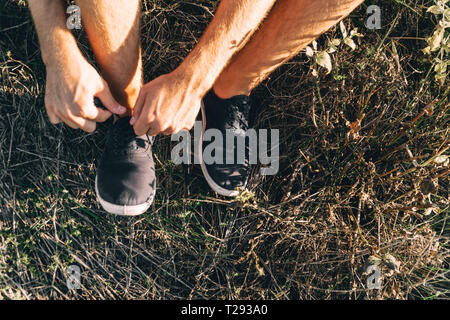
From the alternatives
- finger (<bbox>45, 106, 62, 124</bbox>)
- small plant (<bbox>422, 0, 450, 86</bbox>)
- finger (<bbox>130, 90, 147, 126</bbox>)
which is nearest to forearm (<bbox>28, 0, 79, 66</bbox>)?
finger (<bbox>45, 106, 62, 124</bbox>)

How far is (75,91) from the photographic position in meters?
A: 1.45

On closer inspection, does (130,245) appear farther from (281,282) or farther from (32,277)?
(281,282)

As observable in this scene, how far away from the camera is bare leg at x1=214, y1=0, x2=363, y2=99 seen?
56.7 inches

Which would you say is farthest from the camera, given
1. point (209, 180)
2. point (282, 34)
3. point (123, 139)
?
point (209, 180)

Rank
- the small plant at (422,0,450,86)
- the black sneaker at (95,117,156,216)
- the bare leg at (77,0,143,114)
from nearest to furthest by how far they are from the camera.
→ the bare leg at (77,0,143,114), the small plant at (422,0,450,86), the black sneaker at (95,117,156,216)

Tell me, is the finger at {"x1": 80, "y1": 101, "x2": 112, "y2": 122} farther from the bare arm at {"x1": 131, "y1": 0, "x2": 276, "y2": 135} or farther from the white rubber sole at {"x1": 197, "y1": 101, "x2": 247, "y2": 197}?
the white rubber sole at {"x1": 197, "y1": 101, "x2": 247, "y2": 197}

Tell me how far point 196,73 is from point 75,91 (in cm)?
54

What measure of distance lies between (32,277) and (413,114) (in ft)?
8.35

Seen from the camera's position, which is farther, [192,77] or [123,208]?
[123,208]

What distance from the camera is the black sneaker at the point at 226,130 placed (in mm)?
1909

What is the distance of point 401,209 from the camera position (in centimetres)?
183

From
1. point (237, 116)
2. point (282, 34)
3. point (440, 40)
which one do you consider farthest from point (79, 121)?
point (440, 40)

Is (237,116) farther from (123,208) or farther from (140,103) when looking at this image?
(123,208)

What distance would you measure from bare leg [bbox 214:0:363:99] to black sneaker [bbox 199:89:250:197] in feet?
0.49
